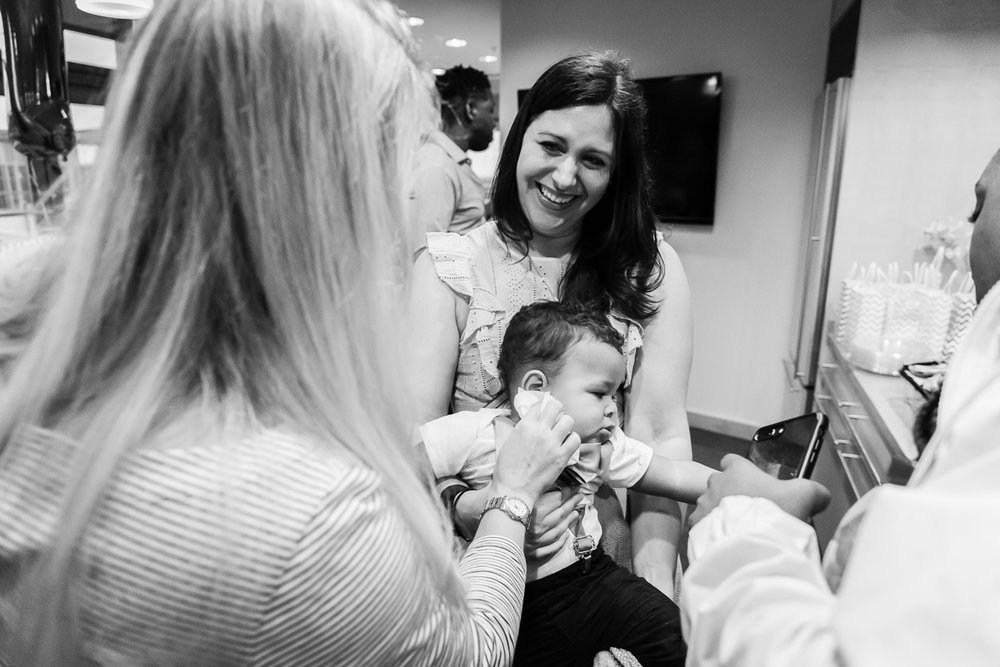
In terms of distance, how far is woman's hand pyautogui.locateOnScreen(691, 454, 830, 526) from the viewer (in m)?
1.07

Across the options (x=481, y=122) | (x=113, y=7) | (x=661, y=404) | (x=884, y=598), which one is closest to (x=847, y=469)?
(x=661, y=404)

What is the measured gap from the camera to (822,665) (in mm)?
620

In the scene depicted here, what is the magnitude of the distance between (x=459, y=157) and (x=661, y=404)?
6.94 ft

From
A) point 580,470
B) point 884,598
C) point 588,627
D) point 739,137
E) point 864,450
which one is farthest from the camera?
point 739,137

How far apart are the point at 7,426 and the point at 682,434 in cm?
137

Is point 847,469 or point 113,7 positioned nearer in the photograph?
point 113,7

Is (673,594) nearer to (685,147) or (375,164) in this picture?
(375,164)

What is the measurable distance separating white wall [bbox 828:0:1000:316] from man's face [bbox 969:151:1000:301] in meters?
2.15

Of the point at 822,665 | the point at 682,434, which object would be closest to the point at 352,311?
the point at 822,665

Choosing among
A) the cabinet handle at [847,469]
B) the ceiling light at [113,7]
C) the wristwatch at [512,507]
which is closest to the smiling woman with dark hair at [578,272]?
the wristwatch at [512,507]

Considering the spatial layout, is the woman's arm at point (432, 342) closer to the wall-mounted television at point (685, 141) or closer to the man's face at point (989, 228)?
the man's face at point (989, 228)

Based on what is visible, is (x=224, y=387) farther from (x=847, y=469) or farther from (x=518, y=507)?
(x=847, y=469)

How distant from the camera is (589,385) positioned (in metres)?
1.40

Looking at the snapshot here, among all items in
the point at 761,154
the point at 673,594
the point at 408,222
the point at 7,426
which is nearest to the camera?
the point at 7,426
